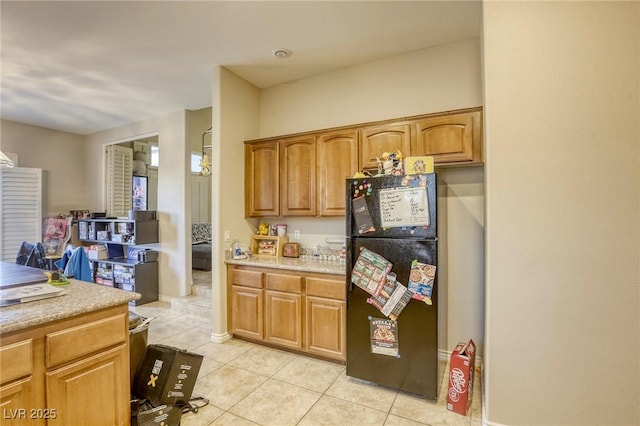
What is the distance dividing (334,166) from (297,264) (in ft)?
3.53

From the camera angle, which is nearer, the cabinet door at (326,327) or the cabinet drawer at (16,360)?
the cabinet drawer at (16,360)

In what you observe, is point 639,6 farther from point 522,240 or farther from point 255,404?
point 255,404

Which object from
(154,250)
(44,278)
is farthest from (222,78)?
(154,250)

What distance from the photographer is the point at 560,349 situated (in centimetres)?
176

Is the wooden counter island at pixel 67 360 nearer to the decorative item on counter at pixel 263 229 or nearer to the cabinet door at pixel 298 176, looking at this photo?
the cabinet door at pixel 298 176

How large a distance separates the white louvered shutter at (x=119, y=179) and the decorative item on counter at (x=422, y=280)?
18.4ft

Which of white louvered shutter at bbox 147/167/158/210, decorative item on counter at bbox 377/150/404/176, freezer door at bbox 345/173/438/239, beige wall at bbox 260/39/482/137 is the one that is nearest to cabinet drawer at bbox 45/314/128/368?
freezer door at bbox 345/173/438/239

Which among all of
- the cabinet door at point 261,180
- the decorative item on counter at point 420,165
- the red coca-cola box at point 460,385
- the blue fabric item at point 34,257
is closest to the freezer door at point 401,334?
the red coca-cola box at point 460,385

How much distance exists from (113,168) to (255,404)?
5236 mm

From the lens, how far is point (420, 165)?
2293mm

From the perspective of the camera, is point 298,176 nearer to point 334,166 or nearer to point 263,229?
point 334,166

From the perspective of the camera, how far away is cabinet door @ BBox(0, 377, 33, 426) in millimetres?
1244

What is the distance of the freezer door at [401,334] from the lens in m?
2.16

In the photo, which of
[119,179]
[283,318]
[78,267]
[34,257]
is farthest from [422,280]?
[119,179]
